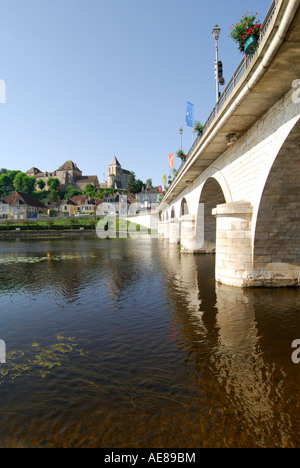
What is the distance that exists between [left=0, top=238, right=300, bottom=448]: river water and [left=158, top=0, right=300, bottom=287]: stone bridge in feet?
3.95

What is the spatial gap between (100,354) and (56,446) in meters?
2.55

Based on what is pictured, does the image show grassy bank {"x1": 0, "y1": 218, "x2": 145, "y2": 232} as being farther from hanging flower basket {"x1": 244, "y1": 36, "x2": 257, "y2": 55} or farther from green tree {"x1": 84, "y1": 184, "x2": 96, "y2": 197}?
green tree {"x1": 84, "y1": 184, "x2": 96, "y2": 197}

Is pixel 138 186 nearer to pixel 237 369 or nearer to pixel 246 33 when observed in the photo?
pixel 246 33

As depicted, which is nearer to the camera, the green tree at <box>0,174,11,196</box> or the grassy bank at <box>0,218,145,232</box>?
the grassy bank at <box>0,218,145,232</box>

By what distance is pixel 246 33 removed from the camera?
27.8 feet

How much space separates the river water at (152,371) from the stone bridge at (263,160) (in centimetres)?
120

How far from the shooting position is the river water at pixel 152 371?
3713 mm

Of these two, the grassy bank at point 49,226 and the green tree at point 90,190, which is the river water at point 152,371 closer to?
the grassy bank at point 49,226

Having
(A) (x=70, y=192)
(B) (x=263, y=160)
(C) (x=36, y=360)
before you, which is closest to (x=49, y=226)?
(B) (x=263, y=160)

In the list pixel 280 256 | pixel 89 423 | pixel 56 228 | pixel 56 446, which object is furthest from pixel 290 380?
pixel 56 228

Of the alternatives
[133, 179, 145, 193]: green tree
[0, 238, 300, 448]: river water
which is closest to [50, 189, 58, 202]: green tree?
[133, 179, 145, 193]: green tree

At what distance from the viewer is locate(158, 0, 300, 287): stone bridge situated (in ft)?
22.0

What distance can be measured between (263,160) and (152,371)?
7.44m

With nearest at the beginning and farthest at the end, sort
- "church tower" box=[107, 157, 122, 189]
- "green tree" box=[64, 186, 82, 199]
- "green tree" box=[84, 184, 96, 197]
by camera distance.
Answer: "green tree" box=[64, 186, 82, 199]
"green tree" box=[84, 184, 96, 197]
"church tower" box=[107, 157, 122, 189]
